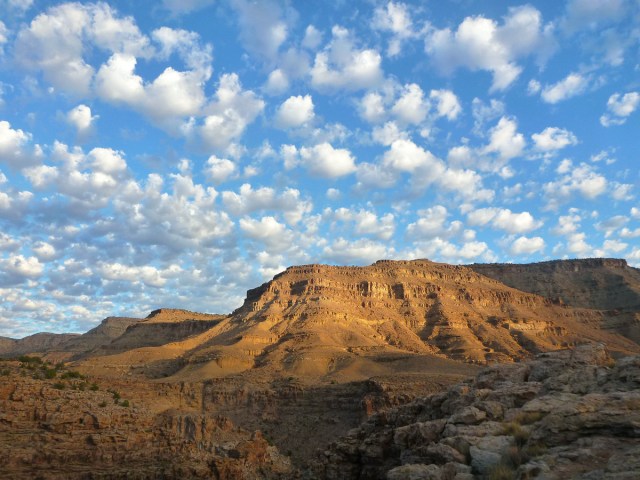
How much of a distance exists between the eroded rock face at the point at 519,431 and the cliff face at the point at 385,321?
6138 centimetres

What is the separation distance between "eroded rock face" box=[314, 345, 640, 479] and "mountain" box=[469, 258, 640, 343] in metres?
142

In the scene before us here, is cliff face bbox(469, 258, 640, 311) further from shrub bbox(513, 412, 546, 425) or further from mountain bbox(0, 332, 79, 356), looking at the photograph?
shrub bbox(513, 412, 546, 425)

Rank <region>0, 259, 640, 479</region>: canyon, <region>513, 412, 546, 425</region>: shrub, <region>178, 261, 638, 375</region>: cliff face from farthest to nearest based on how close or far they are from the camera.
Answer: <region>178, 261, 638, 375</region>: cliff face
<region>0, 259, 640, 479</region>: canyon
<region>513, 412, 546, 425</region>: shrub

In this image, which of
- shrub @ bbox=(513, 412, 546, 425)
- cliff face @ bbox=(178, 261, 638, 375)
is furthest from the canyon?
cliff face @ bbox=(178, 261, 638, 375)

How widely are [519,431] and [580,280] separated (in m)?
173

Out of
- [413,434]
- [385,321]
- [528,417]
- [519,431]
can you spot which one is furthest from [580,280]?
[519,431]

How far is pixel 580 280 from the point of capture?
166000 mm

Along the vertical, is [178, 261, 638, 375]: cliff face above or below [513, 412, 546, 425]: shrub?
above

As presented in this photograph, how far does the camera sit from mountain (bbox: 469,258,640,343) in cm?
15288

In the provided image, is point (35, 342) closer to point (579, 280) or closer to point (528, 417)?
point (579, 280)

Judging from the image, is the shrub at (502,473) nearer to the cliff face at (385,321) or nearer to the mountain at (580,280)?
the cliff face at (385,321)

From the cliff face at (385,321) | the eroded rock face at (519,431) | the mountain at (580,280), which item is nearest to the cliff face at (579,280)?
the mountain at (580,280)

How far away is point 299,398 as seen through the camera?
5875 cm

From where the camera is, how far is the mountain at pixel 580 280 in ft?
502
